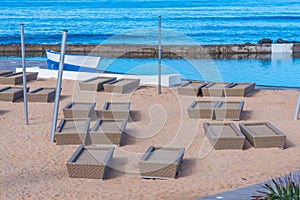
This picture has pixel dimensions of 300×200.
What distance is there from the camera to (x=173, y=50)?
83.4 ft

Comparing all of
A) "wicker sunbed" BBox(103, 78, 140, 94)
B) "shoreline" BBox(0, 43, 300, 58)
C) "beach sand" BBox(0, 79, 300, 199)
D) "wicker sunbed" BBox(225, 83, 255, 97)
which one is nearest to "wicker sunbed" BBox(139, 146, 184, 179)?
"beach sand" BBox(0, 79, 300, 199)

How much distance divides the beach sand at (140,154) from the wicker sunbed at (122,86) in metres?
0.82

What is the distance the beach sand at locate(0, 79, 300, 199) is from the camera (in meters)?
5.99

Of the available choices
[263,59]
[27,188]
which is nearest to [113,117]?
[27,188]

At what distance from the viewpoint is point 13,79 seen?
12453 mm

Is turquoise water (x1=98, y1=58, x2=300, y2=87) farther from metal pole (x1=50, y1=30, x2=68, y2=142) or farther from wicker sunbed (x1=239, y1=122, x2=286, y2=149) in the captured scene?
metal pole (x1=50, y1=30, x2=68, y2=142)

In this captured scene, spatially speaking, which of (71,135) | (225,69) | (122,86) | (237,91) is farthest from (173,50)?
(71,135)

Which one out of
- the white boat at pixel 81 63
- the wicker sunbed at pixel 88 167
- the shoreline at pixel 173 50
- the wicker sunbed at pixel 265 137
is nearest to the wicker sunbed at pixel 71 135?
the wicker sunbed at pixel 88 167

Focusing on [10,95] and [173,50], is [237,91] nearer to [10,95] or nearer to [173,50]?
[10,95]

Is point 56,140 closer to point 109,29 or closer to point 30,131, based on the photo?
point 30,131

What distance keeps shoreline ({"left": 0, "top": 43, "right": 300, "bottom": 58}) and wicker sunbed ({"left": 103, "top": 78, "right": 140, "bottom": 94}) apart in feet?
39.5

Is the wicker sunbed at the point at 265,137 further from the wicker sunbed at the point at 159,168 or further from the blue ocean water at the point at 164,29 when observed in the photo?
the blue ocean water at the point at 164,29

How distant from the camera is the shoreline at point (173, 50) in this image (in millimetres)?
24203

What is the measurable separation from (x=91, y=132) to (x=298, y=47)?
17.5 metres
